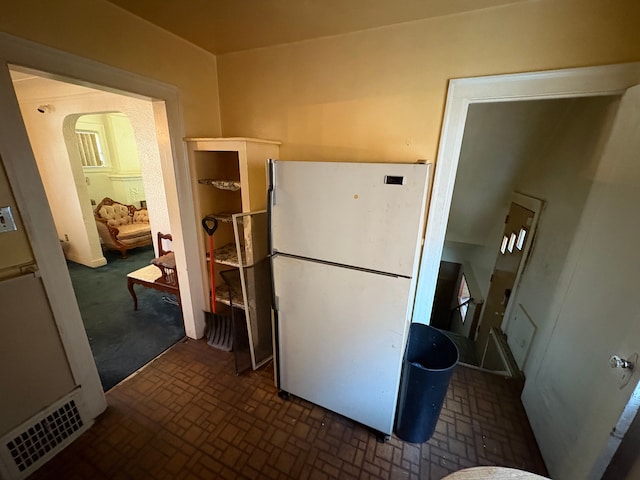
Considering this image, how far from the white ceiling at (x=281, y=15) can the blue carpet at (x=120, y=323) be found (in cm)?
249

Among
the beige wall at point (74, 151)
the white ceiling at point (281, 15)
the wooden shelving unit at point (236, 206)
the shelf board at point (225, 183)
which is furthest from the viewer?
the beige wall at point (74, 151)

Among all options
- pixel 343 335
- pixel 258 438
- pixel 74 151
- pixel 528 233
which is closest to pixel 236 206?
pixel 343 335

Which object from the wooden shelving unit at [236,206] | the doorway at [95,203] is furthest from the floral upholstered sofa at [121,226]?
the wooden shelving unit at [236,206]

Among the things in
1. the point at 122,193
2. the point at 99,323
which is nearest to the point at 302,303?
the point at 99,323

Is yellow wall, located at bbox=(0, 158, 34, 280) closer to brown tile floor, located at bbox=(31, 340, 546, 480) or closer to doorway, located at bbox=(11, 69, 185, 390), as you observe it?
doorway, located at bbox=(11, 69, 185, 390)

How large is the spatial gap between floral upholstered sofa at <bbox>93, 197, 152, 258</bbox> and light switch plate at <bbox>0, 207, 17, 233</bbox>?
11.4ft

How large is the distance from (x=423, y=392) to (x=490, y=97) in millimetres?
1704

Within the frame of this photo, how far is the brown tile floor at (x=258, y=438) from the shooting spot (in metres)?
1.48

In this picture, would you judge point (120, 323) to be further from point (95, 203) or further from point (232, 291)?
point (95, 203)

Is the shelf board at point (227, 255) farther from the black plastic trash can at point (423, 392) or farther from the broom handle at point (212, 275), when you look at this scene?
the black plastic trash can at point (423, 392)

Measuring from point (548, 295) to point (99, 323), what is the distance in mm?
4067

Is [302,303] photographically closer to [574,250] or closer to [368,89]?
[368,89]

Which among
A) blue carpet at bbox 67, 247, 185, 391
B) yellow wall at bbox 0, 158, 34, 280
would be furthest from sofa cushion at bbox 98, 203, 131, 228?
yellow wall at bbox 0, 158, 34, 280

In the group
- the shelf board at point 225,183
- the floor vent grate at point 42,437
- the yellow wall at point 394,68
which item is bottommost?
the floor vent grate at point 42,437
